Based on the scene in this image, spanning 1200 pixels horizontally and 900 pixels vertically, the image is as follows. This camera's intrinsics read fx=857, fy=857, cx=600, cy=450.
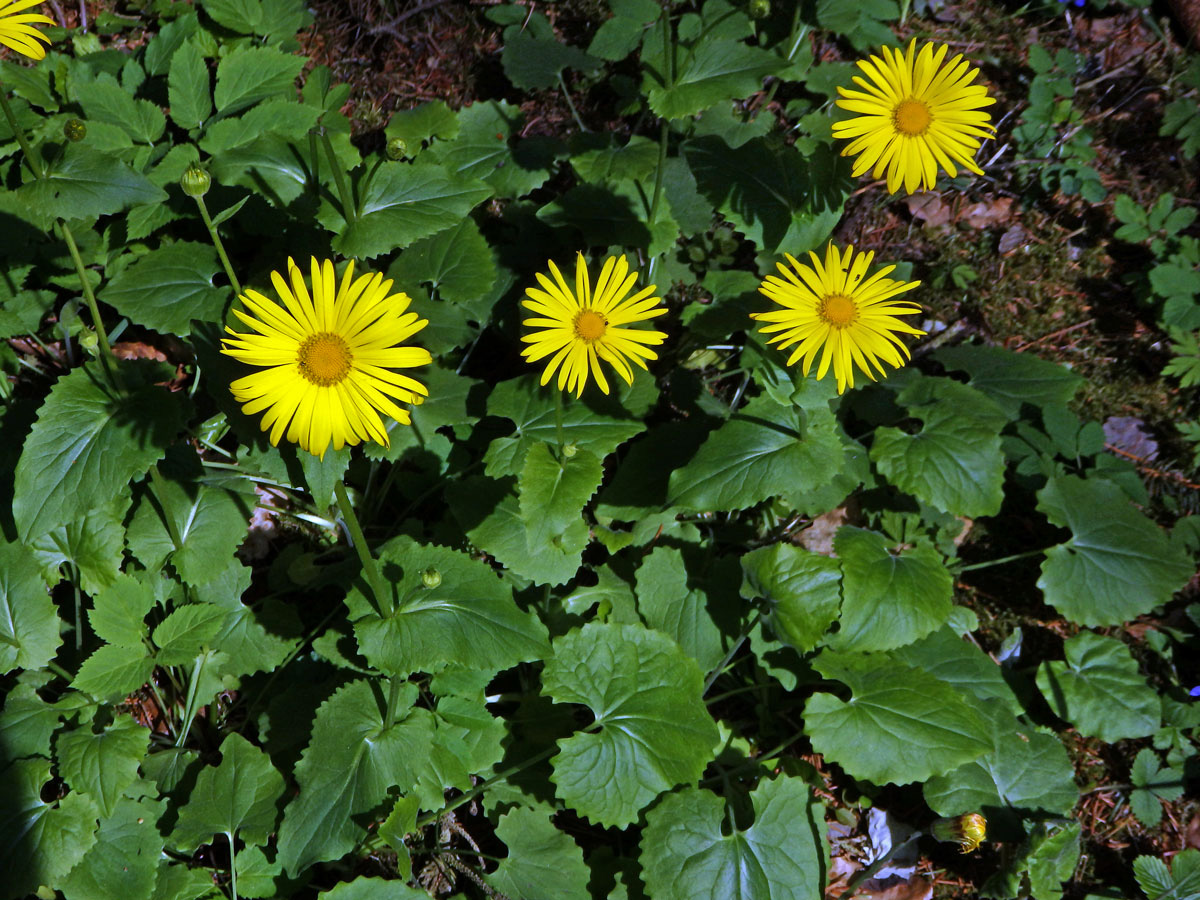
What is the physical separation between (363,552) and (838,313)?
1.54 m

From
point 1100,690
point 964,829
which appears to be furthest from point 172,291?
point 1100,690

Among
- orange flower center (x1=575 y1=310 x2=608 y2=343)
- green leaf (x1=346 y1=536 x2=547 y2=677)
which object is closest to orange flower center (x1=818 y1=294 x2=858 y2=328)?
orange flower center (x1=575 y1=310 x2=608 y2=343)

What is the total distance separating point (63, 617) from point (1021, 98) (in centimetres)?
485

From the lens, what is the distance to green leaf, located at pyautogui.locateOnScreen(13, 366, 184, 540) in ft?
8.18

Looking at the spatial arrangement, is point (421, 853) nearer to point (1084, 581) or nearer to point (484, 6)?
point (1084, 581)

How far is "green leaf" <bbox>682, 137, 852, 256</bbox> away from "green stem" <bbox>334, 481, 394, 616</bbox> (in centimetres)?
155

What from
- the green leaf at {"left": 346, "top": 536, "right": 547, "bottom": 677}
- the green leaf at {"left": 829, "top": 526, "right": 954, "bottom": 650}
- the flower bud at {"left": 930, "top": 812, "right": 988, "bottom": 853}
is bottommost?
the flower bud at {"left": 930, "top": 812, "right": 988, "bottom": 853}

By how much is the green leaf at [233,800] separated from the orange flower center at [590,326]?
167 centimetres

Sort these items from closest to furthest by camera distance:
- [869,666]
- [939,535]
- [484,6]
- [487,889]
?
[487,889] < [869,666] < [939,535] < [484,6]

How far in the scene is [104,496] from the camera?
2.50 meters

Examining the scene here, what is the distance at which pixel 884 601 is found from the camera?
2.82 meters

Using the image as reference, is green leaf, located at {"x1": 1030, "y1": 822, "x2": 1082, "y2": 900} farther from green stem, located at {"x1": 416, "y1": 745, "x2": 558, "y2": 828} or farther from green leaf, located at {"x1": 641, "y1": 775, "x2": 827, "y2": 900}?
green stem, located at {"x1": 416, "y1": 745, "x2": 558, "y2": 828}

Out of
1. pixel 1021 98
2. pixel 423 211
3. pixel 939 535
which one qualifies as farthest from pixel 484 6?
pixel 939 535

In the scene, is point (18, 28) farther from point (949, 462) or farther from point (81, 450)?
point (949, 462)
